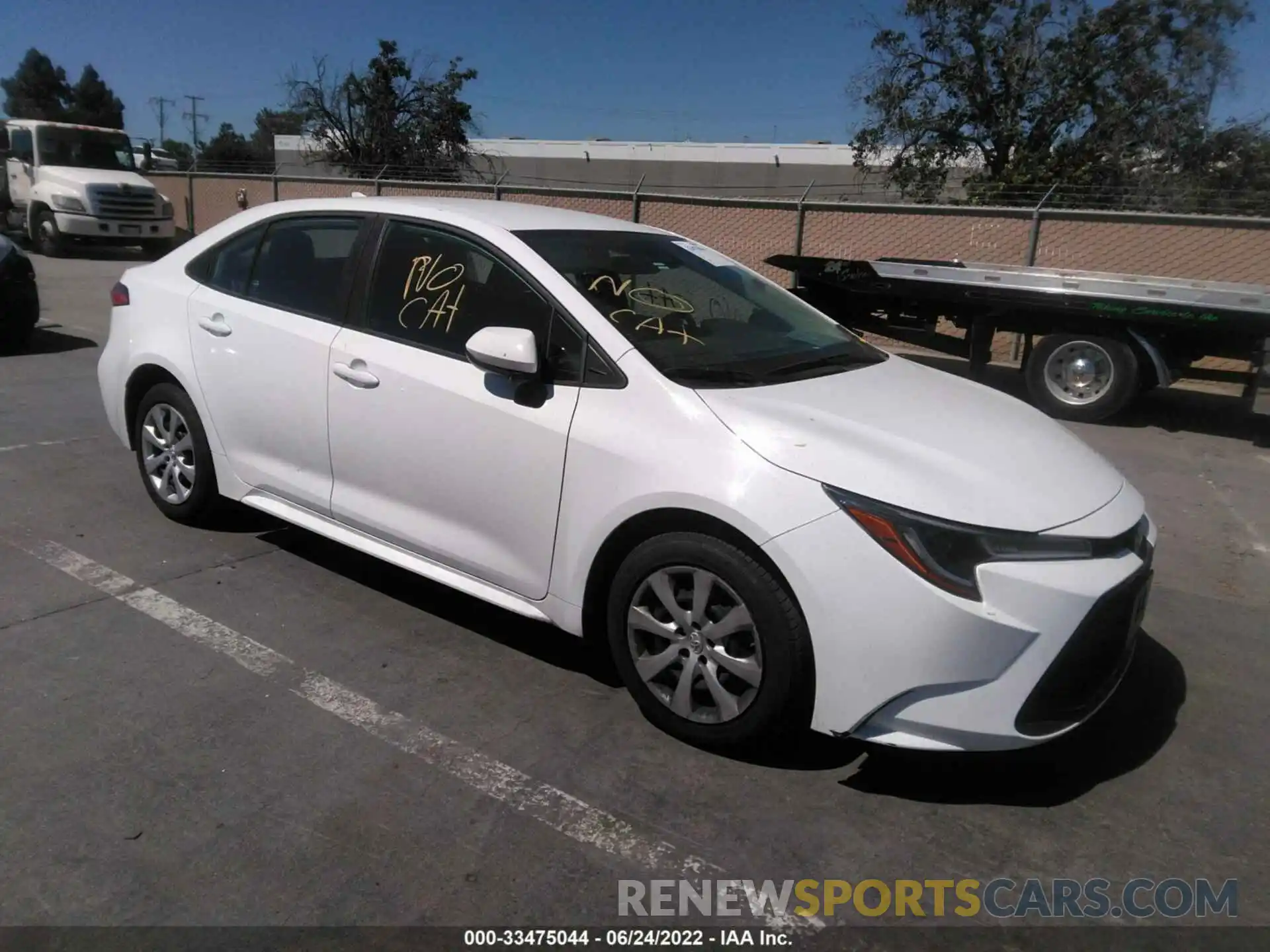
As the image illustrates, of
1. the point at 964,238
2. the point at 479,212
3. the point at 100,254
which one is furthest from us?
the point at 100,254

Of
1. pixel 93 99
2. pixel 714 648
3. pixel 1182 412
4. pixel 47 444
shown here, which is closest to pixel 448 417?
pixel 714 648

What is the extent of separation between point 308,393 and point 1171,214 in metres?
11.1

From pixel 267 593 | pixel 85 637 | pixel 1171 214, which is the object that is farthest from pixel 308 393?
pixel 1171 214

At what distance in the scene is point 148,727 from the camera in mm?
3250

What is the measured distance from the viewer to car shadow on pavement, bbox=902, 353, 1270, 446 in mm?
9359

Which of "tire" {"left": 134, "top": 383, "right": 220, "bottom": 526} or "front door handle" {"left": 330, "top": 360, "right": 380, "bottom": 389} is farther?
"tire" {"left": 134, "top": 383, "right": 220, "bottom": 526}

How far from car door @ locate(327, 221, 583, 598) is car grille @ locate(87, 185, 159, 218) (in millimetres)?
18950

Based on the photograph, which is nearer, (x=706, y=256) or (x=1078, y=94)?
(x=706, y=256)

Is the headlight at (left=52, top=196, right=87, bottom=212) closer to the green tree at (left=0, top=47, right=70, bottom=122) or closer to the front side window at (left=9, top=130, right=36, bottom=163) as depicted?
the front side window at (left=9, top=130, right=36, bottom=163)

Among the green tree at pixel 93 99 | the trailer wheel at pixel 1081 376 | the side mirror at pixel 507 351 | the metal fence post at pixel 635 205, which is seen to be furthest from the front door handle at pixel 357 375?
the green tree at pixel 93 99

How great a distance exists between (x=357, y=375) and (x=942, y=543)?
7.55ft

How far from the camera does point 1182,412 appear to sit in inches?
400

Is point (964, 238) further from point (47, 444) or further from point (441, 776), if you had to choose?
point (441, 776)

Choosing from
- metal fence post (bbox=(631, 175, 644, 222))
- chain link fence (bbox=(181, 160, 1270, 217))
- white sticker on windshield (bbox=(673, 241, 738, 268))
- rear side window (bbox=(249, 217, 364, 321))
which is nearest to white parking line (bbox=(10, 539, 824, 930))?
rear side window (bbox=(249, 217, 364, 321))
